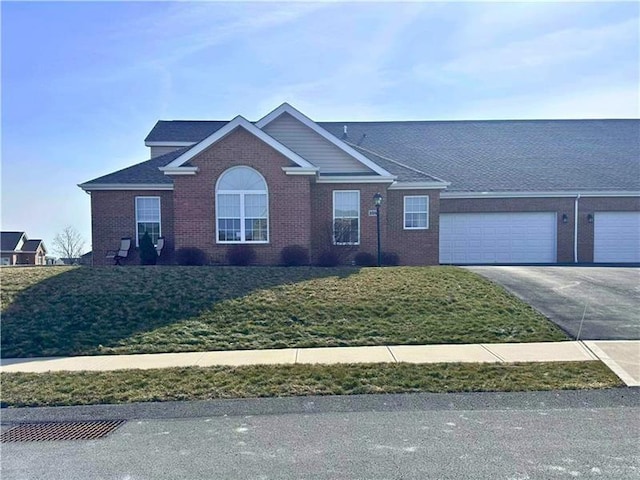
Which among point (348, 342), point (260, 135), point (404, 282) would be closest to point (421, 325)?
point (348, 342)

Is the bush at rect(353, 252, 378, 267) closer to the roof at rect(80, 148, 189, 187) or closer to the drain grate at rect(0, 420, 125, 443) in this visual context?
the roof at rect(80, 148, 189, 187)

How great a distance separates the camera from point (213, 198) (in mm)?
16312

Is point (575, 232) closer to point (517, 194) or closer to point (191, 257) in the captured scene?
point (517, 194)

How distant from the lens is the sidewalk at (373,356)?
7.77 meters

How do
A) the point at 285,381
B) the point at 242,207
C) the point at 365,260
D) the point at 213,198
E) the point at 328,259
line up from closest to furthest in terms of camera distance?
1. the point at 285,381
2. the point at 213,198
3. the point at 242,207
4. the point at 328,259
5. the point at 365,260

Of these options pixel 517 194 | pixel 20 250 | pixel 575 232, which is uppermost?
pixel 517 194

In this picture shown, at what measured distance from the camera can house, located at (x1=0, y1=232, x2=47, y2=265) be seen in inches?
2173

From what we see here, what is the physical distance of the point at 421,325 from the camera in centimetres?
991

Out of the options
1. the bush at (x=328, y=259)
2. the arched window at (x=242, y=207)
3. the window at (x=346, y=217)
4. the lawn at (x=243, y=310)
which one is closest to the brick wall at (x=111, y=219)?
the arched window at (x=242, y=207)

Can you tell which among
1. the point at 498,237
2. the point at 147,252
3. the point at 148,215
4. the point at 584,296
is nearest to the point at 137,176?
the point at 148,215

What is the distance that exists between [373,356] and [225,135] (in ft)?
34.7

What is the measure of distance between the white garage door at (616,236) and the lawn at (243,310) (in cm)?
1166

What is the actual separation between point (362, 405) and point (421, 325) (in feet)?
14.0

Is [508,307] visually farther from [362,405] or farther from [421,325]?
[362,405]
